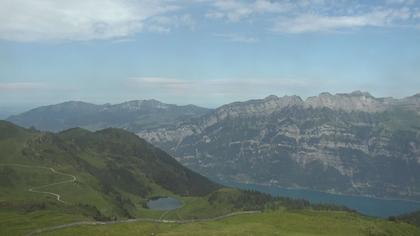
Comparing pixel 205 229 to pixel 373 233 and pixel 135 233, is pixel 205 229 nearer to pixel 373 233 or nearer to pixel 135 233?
pixel 135 233

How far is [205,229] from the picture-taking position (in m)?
142

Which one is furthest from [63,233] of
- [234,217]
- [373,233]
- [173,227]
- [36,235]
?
[373,233]

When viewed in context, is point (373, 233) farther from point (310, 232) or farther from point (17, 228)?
point (17, 228)

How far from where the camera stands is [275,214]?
599 ft

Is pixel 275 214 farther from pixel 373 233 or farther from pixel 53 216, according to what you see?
pixel 53 216

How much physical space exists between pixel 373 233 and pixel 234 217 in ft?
159

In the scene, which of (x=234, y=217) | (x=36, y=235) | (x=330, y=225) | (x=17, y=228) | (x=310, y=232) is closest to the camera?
(x=36, y=235)

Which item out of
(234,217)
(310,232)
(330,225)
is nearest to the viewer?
(310,232)

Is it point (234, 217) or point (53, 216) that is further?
point (234, 217)

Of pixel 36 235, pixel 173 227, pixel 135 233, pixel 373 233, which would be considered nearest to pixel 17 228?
pixel 36 235

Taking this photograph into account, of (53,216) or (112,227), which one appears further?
(53,216)

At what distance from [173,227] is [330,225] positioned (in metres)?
56.9

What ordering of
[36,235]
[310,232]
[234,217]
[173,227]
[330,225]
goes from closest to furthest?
1. [36,235]
2. [173,227]
3. [310,232]
4. [330,225]
5. [234,217]

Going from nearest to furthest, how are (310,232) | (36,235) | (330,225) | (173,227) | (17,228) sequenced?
(36,235) < (17,228) < (173,227) < (310,232) < (330,225)
